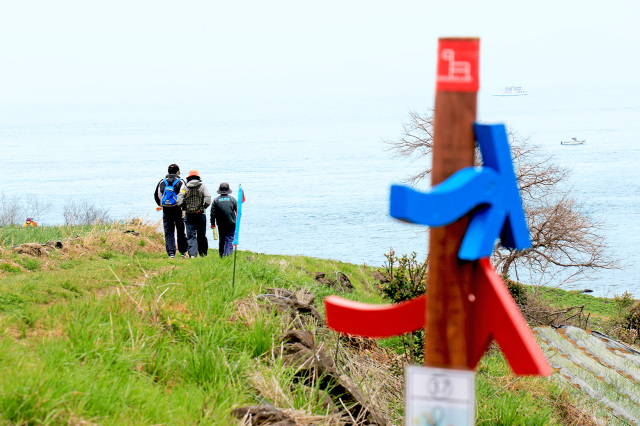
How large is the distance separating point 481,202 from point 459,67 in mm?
599

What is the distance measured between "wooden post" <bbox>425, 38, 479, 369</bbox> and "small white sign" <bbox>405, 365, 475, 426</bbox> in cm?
18

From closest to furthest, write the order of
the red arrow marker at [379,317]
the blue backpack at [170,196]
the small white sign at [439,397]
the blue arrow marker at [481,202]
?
the blue arrow marker at [481,202] < the small white sign at [439,397] < the red arrow marker at [379,317] < the blue backpack at [170,196]

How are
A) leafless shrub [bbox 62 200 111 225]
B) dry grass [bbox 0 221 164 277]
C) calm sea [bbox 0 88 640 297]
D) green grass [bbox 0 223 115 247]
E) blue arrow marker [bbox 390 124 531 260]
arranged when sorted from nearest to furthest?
blue arrow marker [bbox 390 124 531 260], dry grass [bbox 0 221 164 277], green grass [bbox 0 223 115 247], leafless shrub [bbox 62 200 111 225], calm sea [bbox 0 88 640 297]

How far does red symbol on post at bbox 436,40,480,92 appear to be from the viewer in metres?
2.85

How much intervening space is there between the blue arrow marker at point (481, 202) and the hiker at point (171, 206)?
11.5 m

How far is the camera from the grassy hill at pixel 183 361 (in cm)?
446

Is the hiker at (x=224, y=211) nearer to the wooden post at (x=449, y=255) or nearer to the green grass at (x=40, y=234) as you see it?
the green grass at (x=40, y=234)

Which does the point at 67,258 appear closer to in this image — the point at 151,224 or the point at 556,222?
the point at 151,224

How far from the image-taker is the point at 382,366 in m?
8.66

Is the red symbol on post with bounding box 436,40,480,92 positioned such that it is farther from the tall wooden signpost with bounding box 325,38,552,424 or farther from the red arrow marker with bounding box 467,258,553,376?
the red arrow marker with bounding box 467,258,553,376

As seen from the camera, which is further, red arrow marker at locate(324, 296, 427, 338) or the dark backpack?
the dark backpack

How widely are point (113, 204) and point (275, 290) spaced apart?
202 feet

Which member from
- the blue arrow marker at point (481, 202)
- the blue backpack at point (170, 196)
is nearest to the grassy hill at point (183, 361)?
the blue arrow marker at point (481, 202)

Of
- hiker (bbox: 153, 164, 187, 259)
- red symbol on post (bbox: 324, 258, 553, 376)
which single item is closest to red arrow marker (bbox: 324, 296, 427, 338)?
red symbol on post (bbox: 324, 258, 553, 376)
